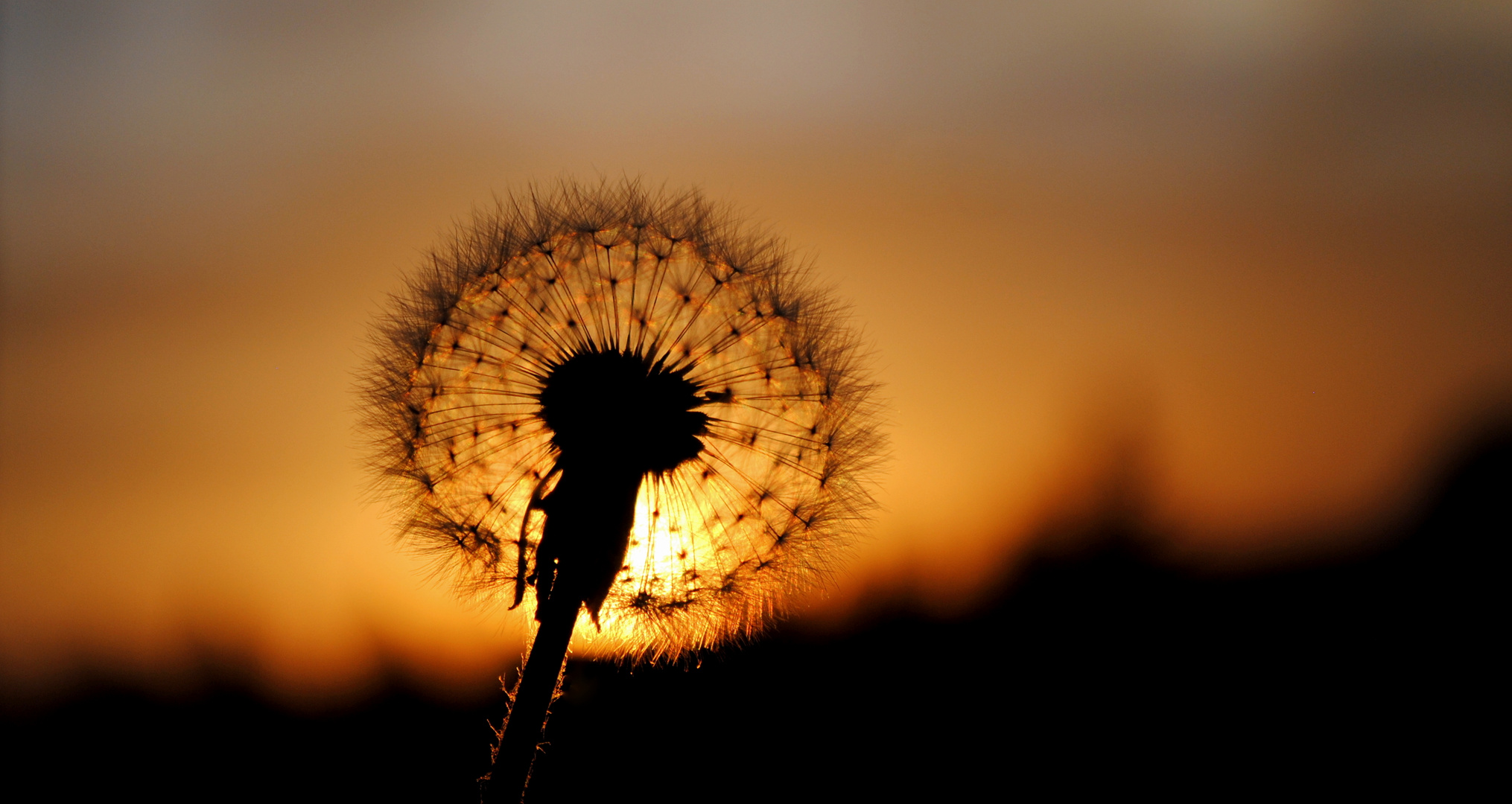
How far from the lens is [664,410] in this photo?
322 cm

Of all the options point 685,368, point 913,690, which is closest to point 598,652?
point 685,368

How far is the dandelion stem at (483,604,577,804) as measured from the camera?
2709mm

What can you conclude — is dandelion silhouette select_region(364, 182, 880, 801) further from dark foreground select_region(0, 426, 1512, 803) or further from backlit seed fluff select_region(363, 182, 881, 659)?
dark foreground select_region(0, 426, 1512, 803)

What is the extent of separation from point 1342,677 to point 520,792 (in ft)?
29.7

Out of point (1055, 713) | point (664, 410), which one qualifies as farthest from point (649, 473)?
point (1055, 713)

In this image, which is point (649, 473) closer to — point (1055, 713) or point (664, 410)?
point (664, 410)

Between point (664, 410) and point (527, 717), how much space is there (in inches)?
51.8

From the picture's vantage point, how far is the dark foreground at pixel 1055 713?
7.38 m

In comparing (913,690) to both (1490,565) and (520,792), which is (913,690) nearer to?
(1490,565)

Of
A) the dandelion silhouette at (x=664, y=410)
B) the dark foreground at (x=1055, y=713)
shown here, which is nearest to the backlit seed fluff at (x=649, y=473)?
the dandelion silhouette at (x=664, y=410)

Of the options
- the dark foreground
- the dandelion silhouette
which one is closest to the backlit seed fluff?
the dandelion silhouette

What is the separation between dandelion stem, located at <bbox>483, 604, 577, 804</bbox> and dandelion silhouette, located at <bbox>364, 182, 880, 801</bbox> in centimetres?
52

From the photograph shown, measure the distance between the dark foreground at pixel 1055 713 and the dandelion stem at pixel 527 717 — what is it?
3.40m

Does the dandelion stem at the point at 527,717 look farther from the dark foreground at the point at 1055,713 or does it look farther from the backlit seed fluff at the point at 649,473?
the dark foreground at the point at 1055,713
